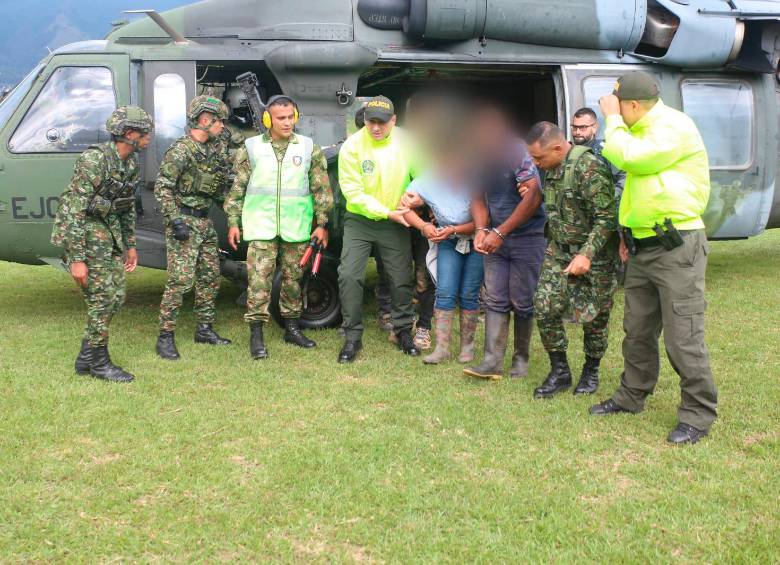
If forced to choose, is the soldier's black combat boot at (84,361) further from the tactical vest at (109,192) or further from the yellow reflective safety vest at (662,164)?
the yellow reflective safety vest at (662,164)

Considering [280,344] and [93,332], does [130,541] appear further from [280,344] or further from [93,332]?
[280,344]

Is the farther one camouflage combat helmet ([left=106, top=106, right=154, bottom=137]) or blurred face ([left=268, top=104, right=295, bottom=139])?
blurred face ([left=268, top=104, right=295, bottom=139])

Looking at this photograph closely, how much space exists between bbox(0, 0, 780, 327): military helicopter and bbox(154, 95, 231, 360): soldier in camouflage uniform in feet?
2.33

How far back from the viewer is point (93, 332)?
198 inches

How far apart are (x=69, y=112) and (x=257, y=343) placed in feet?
8.27

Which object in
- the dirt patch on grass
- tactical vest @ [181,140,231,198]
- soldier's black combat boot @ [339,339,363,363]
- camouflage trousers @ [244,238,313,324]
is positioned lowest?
soldier's black combat boot @ [339,339,363,363]

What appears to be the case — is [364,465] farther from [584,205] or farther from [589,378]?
[584,205]

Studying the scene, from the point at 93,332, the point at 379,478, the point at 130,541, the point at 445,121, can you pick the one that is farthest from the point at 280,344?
the point at 130,541

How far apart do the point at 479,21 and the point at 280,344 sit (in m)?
3.20

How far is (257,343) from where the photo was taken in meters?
5.66

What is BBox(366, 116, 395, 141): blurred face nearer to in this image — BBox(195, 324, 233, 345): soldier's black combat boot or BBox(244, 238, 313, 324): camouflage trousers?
BBox(244, 238, 313, 324): camouflage trousers

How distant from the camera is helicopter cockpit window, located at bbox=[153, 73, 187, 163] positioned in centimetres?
625

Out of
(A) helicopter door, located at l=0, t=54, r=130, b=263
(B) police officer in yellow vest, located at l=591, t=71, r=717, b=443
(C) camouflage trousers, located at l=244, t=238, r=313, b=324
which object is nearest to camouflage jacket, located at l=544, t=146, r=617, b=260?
(B) police officer in yellow vest, located at l=591, t=71, r=717, b=443

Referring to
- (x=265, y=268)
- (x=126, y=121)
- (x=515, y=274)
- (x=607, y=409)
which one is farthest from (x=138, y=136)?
(x=607, y=409)
